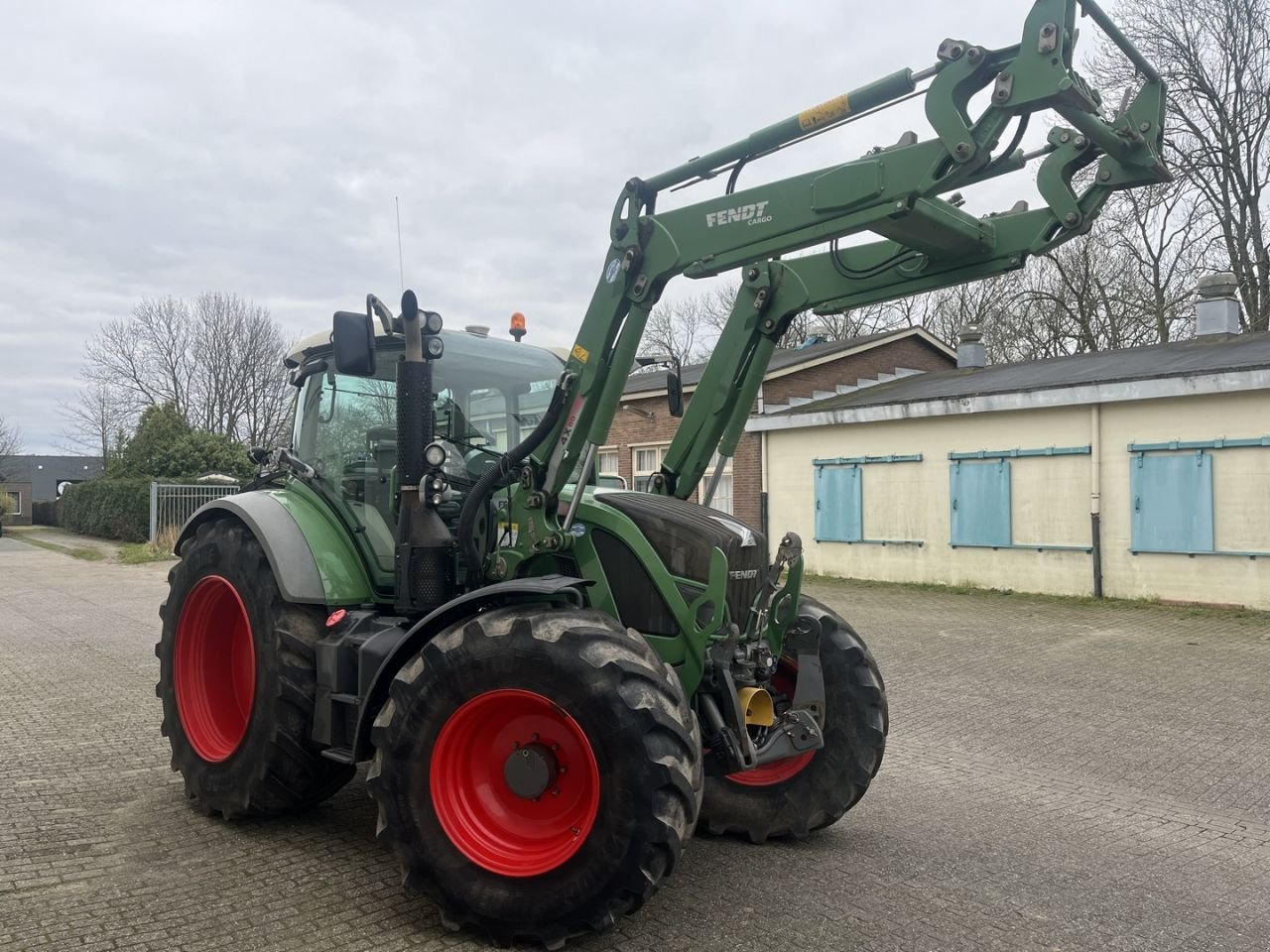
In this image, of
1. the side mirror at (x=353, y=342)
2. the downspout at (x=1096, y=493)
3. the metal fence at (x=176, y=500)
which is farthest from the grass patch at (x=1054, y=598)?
the metal fence at (x=176, y=500)

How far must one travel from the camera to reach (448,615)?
12.4ft

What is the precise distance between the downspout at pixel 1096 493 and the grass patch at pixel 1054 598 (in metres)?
0.38

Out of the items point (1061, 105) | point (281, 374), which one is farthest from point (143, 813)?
point (281, 374)

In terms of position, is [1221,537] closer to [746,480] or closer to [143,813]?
[746,480]

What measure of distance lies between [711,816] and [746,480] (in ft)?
48.6

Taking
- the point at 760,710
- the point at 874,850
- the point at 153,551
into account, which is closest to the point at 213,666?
the point at 760,710

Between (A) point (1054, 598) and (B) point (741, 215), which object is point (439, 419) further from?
(A) point (1054, 598)

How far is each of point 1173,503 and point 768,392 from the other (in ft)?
28.7

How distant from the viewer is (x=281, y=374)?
43.7 m

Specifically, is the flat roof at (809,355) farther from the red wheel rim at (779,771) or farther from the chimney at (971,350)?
the red wheel rim at (779,771)

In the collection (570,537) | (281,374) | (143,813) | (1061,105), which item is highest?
(281,374)

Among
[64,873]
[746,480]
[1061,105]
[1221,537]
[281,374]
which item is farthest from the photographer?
[281,374]

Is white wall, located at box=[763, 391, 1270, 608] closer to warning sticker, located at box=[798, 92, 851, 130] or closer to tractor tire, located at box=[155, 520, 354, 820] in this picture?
warning sticker, located at box=[798, 92, 851, 130]

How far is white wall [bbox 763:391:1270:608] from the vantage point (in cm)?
1250
